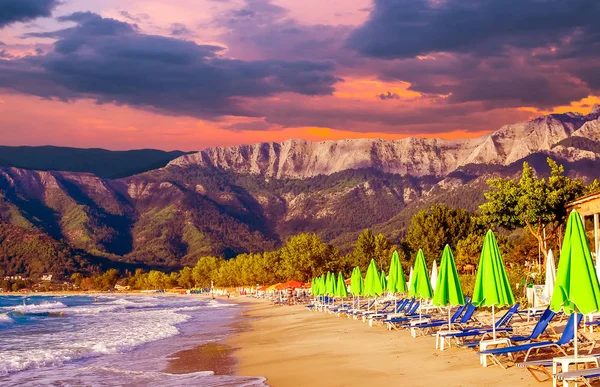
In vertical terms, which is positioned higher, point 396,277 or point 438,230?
point 438,230

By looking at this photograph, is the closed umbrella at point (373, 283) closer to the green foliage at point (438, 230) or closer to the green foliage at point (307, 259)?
the green foliage at point (438, 230)

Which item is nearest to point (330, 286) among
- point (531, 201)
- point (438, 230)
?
point (531, 201)

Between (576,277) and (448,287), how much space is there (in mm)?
6349

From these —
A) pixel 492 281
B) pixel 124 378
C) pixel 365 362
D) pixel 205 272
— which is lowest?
pixel 205 272

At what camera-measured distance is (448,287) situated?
51.9ft

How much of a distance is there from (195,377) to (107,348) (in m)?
9.35

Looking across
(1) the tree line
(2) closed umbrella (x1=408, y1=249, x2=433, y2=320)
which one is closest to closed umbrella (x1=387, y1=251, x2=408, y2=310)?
(2) closed umbrella (x1=408, y1=249, x2=433, y2=320)

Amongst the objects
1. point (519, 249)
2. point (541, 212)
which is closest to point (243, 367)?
point (541, 212)

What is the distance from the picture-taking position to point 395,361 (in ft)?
49.7

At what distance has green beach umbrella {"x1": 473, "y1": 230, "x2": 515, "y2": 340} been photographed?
12992 mm

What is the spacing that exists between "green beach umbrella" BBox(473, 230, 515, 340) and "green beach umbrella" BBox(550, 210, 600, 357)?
10.3 ft

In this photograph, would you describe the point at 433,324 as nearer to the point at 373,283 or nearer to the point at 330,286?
the point at 373,283

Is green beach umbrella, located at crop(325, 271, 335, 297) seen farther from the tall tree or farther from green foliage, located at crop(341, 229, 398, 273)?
green foliage, located at crop(341, 229, 398, 273)

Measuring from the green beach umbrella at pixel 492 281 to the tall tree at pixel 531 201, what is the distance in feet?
64.8
